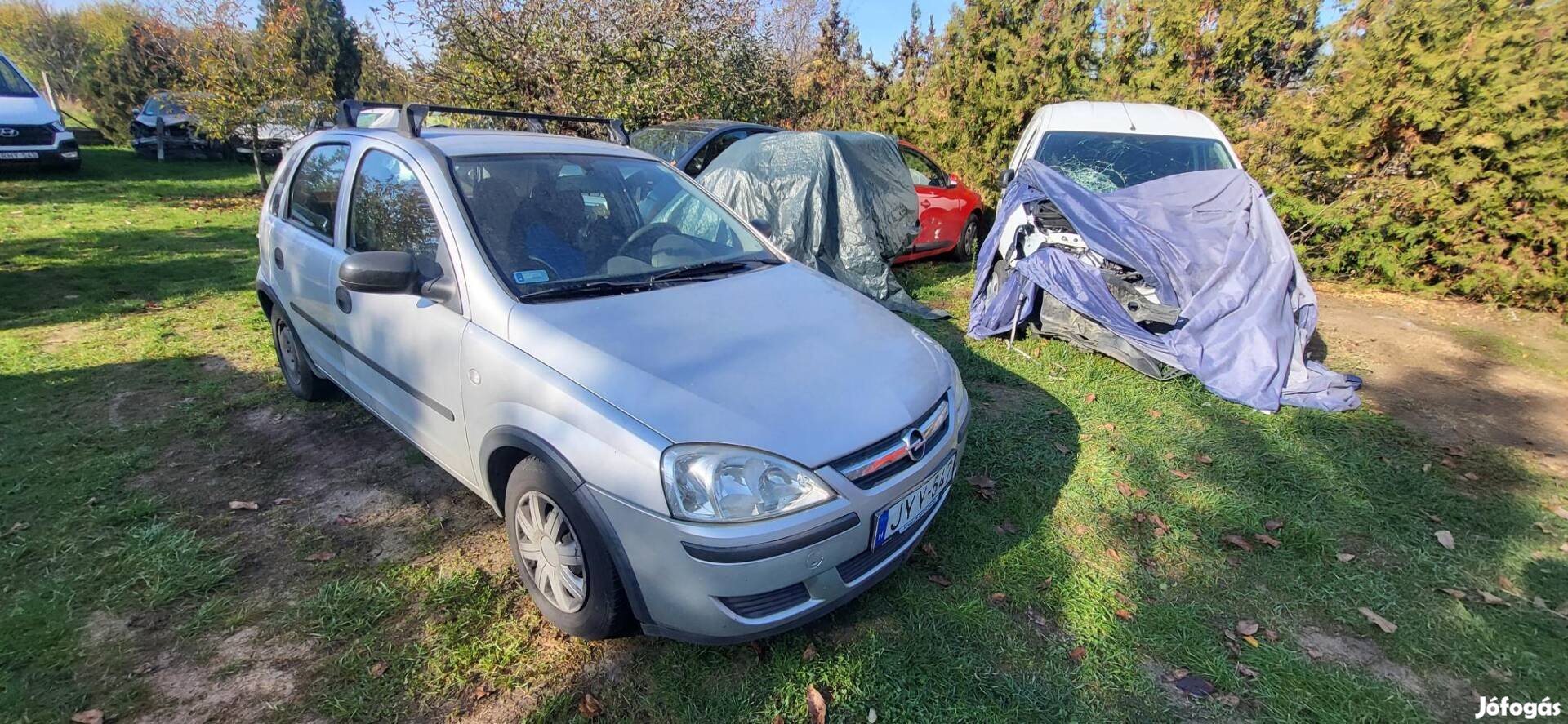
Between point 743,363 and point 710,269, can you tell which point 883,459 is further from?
point 710,269

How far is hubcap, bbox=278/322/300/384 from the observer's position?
3908 millimetres

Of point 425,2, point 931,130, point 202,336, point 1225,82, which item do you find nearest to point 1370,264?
point 1225,82

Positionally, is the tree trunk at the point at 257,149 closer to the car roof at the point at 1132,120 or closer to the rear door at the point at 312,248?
the rear door at the point at 312,248

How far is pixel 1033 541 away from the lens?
2932 mm

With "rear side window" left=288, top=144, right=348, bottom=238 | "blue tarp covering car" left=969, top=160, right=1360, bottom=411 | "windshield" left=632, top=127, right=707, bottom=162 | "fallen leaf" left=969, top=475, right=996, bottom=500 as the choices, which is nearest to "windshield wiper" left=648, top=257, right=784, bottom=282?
"fallen leaf" left=969, top=475, right=996, bottom=500

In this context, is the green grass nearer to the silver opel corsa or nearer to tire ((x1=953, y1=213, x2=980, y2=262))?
the silver opel corsa

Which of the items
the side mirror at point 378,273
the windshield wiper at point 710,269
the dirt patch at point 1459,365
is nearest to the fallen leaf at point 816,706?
the windshield wiper at point 710,269

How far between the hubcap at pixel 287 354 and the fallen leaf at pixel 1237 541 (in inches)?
192

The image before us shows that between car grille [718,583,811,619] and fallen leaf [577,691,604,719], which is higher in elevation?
car grille [718,583,811,619]

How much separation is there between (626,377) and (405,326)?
3.90 ft

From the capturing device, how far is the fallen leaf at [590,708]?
2046 mm

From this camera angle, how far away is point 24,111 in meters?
10.5

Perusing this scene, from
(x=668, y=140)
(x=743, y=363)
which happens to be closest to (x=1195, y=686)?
(x=743, y=363)

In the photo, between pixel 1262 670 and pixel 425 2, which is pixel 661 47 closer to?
pixel 425 2
